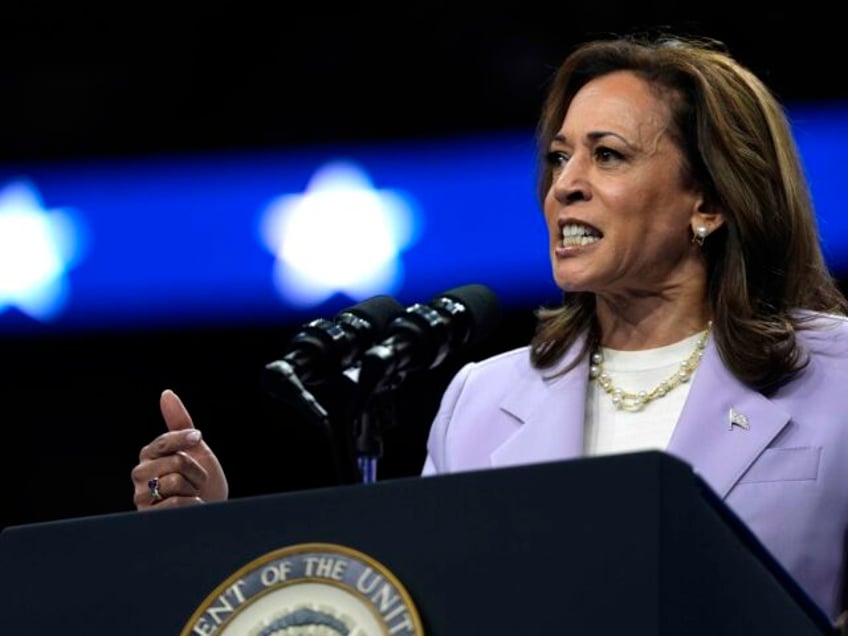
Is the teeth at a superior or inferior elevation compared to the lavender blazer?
superior

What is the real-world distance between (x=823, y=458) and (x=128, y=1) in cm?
310

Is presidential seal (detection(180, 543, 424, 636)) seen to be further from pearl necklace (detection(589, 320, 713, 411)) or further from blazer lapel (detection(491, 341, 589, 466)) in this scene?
pearl necklace (detection(589, 320, 713, 411))

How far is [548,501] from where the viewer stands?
1400mm

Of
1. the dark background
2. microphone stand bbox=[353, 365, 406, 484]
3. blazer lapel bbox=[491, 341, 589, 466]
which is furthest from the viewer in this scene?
the dark background

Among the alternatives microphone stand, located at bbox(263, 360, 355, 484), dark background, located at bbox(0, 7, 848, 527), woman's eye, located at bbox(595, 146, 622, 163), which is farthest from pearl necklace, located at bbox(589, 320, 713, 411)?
dark background, located at bbox(0, 7, 848, 527)

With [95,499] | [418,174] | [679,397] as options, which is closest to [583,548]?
[679,397]

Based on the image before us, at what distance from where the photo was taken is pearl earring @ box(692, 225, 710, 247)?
256cm

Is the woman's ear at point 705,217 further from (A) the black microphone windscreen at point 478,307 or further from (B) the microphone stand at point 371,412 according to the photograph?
(B) the microphone stand at point 371,412

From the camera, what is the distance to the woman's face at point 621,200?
8.09ft

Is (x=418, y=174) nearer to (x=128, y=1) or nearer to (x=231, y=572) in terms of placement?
(x=128, y=1)

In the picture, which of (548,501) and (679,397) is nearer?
(548,501)

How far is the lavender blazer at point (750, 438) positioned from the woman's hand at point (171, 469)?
1.55ft

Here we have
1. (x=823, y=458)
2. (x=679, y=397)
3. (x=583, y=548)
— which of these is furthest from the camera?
(x=679, y=397)

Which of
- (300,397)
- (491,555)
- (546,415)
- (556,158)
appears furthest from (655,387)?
(491,555)
